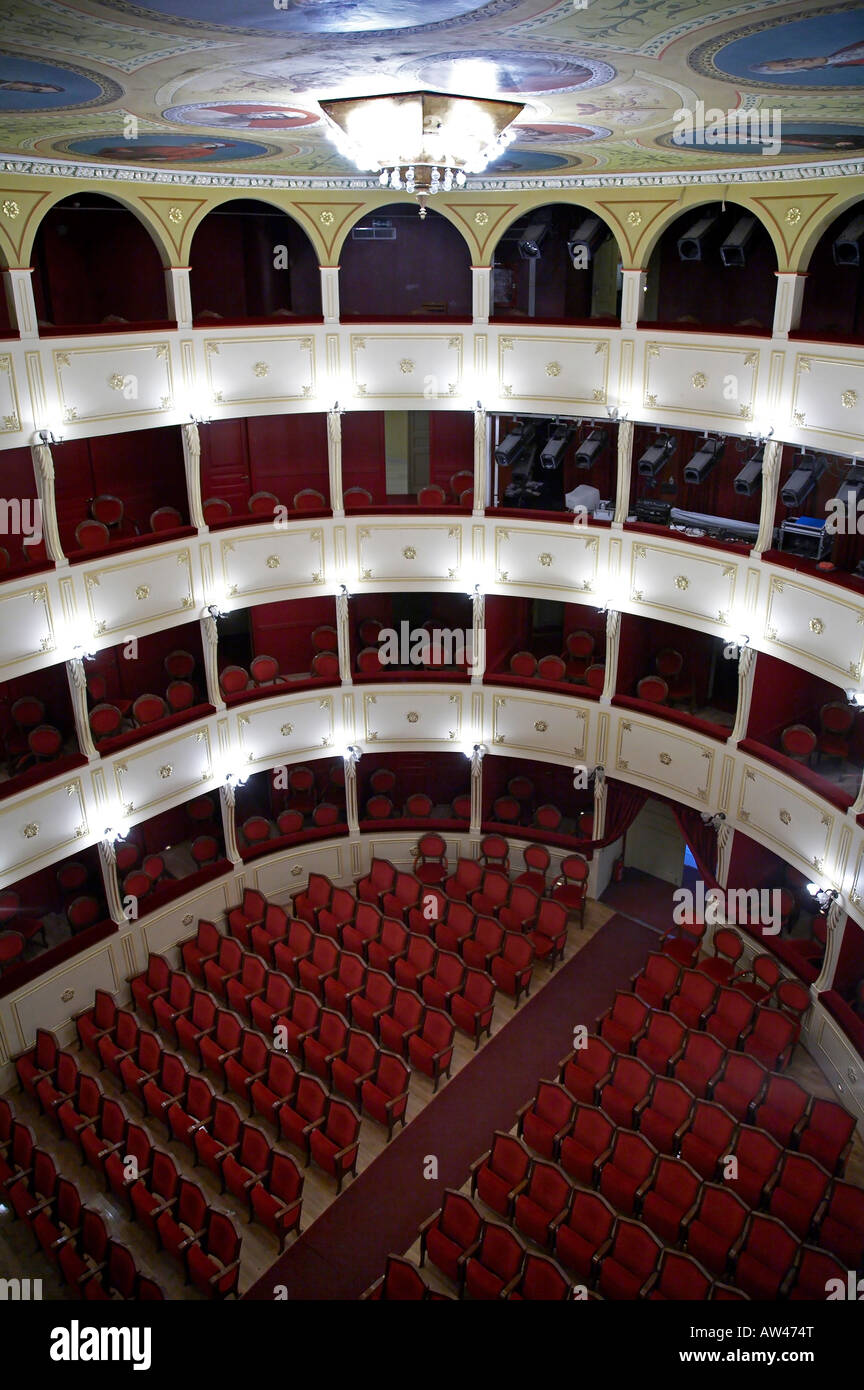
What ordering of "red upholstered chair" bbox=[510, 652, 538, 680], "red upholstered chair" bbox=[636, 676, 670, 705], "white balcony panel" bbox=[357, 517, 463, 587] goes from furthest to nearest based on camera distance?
"red upholstered chair" bbox=[510, 652, 538, 680] < "white balcony panel" bbox=[357, 517, 463, 587] < "red upholstered chair" bbox=[636, 676, 670, 705]

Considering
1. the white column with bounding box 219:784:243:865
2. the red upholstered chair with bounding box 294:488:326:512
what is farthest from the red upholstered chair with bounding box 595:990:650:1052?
the red upholstered chair with bounding box 294:488:326:512

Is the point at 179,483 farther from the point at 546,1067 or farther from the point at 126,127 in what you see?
the point at 546,1067

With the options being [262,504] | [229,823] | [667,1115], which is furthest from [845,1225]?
[262,504]

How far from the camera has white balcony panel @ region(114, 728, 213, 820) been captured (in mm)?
13438

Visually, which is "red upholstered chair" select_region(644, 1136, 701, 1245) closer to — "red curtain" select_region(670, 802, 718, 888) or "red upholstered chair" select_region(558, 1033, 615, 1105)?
"red upholstered chair" select_region(558, 1033, 615, 1105)

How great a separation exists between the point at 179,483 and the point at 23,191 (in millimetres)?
4806

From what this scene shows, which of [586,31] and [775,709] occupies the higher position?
[586,31]

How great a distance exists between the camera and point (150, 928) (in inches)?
557

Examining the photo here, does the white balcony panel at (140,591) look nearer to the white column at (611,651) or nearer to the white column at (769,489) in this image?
the white column at (611,651)

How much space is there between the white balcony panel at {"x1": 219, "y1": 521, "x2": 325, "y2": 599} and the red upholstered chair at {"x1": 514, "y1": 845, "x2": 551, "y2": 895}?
5.29 meters

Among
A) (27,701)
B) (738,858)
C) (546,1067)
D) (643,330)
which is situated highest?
(643,330)

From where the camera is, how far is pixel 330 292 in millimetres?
13625

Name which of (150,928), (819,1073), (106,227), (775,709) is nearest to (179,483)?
(106,227)

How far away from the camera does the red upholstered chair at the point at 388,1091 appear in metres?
11.8
